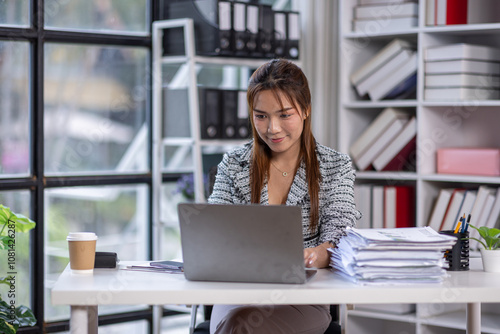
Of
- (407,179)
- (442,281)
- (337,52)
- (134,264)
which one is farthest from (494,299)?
(337,52)

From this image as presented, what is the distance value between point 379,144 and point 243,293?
1.86m

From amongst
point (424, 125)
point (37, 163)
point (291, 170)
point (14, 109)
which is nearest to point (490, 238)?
point (291, 170)

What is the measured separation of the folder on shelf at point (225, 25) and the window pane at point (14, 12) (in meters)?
0.85

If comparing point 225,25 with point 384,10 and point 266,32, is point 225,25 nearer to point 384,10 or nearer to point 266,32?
point 266,32

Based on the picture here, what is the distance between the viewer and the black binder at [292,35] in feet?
11.2

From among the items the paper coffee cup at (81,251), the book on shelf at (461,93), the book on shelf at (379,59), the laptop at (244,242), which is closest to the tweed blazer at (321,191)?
the laptop at (244,242)

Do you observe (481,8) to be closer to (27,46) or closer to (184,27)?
(184,27)

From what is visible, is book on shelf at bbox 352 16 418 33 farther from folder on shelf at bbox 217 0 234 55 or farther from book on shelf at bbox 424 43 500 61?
folder on shelf at bbox 217 0 234 55

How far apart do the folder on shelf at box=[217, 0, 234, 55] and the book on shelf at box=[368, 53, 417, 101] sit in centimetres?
71

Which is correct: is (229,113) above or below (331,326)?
above

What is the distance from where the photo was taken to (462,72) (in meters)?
3.02

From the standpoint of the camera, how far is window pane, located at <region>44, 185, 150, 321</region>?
3.20 m

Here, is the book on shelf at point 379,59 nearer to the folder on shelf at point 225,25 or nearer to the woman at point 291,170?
the folder on shelf at point 225,25

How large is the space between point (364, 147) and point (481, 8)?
826 mm
